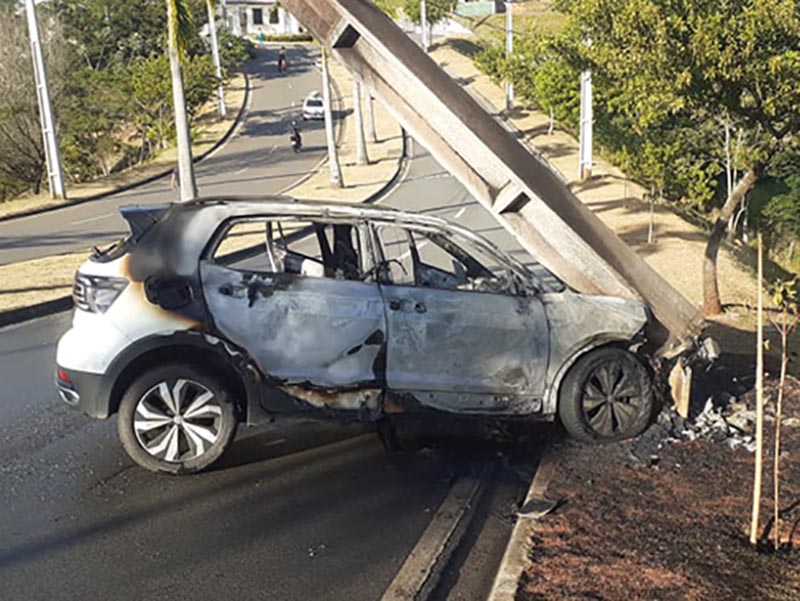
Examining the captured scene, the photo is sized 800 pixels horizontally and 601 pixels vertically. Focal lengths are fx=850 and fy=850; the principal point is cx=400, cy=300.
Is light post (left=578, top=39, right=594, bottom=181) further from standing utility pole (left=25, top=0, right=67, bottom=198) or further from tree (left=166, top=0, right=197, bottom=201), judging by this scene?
standing utility pole (left=25, top=0, right=67, bottom=198)

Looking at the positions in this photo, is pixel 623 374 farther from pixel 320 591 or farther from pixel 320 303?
pixel 320 591

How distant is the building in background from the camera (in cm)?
9869

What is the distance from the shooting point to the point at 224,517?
4.93 m

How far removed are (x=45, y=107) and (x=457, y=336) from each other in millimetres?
24779

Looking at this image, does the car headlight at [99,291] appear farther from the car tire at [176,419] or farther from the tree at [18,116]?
the tree at [18,116]

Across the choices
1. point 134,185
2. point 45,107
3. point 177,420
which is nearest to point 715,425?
point 177,420

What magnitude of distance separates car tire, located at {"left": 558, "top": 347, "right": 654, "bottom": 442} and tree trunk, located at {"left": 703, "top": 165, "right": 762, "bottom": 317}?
18.1 feet

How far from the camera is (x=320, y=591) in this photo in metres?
4.09

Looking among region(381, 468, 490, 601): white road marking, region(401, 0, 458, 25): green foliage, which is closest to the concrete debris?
region(381, 468, 490, 601): white road marking

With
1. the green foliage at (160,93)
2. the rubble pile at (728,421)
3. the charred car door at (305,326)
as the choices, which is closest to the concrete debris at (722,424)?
the rubble pile at (728,421)

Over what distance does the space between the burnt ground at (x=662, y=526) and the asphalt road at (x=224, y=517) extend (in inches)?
14.7

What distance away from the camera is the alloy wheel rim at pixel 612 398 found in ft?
19.4

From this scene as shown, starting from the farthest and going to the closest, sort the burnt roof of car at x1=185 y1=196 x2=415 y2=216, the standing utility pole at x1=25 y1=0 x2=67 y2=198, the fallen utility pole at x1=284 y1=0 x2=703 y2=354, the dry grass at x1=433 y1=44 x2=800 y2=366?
the standing utility pole at x1=25 y1=0 x2=67 y2=198 → the dry grass at x1=433 y1=44 x2=800 y2=366 → the fallen utility pole at x1=284 y1=0 x2=703 y2=354 → the burnt roof of car at x1=185 y1=196 x2=415 y2=216

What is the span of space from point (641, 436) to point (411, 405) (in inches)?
66.3
